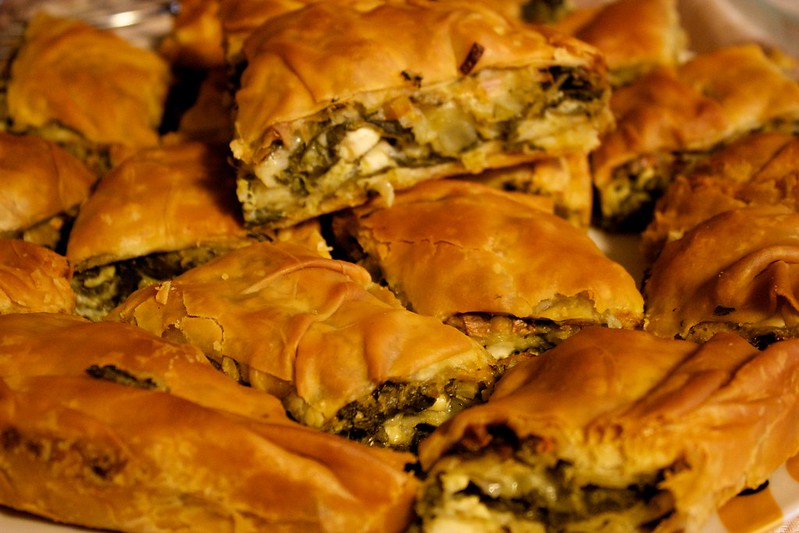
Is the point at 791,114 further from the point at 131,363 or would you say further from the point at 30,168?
the point at 30,168

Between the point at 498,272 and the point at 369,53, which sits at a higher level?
the point at 369,53

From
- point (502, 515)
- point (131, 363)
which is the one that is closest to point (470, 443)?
point (502, 515)

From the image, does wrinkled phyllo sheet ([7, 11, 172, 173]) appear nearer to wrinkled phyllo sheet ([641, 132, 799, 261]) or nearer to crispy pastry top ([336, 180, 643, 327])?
crispy pastry top ([336, 180, 643, 327])

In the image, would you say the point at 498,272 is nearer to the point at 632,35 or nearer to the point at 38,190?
the point at 38,190

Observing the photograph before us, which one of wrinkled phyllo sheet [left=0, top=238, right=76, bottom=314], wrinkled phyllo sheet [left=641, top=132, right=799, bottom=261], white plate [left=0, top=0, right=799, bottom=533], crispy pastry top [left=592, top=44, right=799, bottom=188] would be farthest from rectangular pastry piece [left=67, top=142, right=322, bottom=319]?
crispy pastry top [left=592, top=44, right=799, bottom=188]

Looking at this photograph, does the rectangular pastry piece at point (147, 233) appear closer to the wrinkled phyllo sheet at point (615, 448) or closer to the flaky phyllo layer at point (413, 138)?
the flaky phyllo layer at point (413, 138)

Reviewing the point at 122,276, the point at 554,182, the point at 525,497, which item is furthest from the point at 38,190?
the point at 525,497
